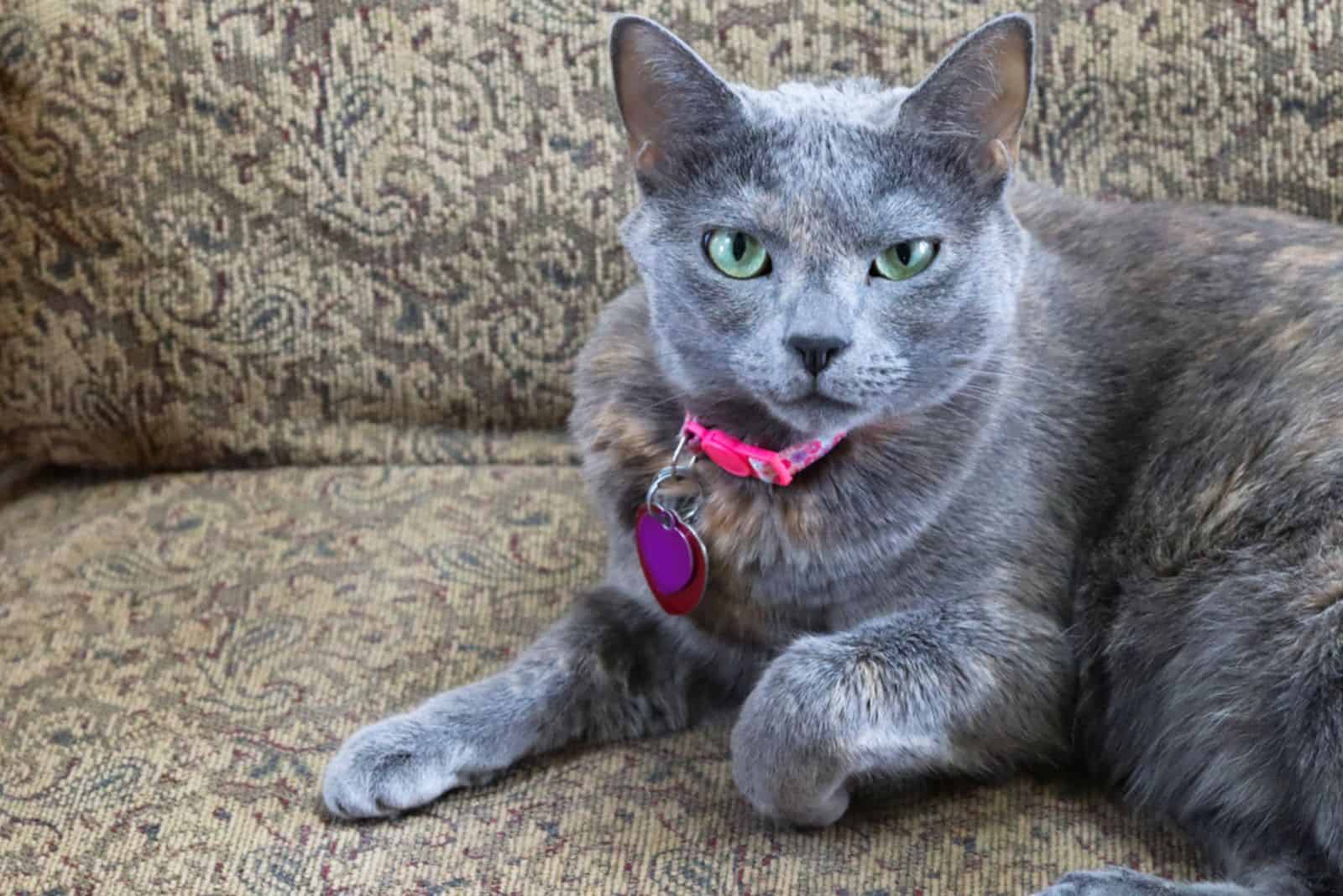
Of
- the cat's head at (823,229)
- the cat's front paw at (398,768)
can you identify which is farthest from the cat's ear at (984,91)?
the cat's front paw at (398,768)

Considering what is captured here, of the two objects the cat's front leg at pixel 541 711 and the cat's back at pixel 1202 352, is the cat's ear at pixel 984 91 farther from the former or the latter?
the cat's front leg at pixel 541 711

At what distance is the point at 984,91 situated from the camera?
1187 mm

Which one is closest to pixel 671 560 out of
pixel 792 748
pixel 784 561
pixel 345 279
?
pixel 784 561

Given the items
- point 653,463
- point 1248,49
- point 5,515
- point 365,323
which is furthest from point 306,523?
point 1248,49

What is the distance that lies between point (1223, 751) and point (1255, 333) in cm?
41

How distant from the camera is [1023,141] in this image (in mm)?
1724

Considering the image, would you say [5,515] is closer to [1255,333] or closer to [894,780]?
[894,780]

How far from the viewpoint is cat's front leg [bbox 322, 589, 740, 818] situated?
1.27 m

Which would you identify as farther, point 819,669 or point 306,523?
point 306,523

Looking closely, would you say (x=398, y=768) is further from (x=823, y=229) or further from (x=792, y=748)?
(x=823, y=229)

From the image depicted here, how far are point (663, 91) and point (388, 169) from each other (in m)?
0.65

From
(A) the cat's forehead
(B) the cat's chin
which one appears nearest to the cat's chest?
(B) the cat's chin

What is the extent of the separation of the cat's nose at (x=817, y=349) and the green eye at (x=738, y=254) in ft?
0.31

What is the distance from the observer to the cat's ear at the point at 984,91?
1.16 meters
